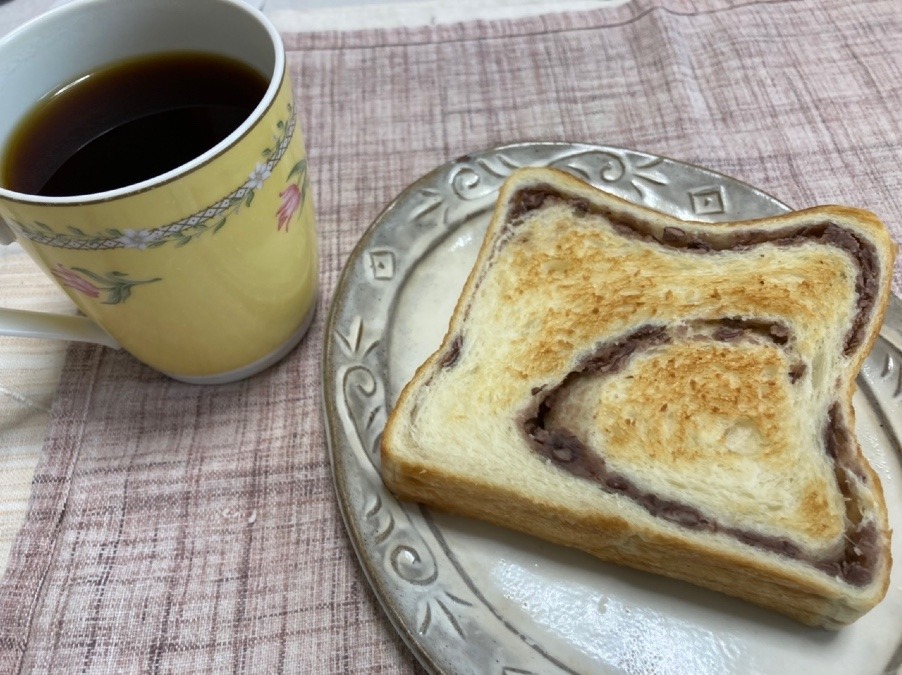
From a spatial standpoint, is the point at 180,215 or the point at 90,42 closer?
the point at 180,215

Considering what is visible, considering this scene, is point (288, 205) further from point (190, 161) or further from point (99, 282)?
point (99, 282)

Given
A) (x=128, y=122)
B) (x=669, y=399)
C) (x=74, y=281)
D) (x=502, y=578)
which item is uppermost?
(x=128, y=122)

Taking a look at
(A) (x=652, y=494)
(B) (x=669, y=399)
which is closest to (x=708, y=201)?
(B) (x=669, y=399)

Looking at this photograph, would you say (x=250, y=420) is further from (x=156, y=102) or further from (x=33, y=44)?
(x=33, y=44)

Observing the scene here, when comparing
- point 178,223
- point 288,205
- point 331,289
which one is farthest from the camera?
point 331,289

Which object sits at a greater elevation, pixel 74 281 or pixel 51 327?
pixel 74 281

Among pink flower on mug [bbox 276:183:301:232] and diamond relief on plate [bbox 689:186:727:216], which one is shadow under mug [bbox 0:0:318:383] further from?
diamond relief on plate [bbox 689:186:727:216]

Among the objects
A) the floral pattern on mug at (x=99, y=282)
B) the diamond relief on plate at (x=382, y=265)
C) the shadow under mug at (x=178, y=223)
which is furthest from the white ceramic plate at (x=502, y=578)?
the floral pattern on mug at (x=99, y=282)

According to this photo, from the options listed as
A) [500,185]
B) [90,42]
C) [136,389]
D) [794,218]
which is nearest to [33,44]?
[90,42]
